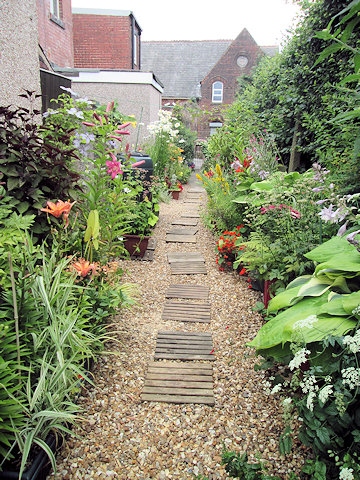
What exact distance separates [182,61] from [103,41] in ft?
46.2

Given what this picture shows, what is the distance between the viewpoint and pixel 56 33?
8625mm

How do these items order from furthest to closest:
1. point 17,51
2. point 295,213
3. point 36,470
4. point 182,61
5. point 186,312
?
point 182,61, point 17,51, point 186,312, point 295,213, point 36,470

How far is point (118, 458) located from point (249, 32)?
26.1 m

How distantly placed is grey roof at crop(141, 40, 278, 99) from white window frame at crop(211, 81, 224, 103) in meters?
1.02

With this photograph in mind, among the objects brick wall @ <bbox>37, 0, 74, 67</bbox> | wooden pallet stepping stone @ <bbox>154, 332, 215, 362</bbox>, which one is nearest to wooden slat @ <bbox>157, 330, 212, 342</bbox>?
wooden pallet stepping stone @ <bbox>154, 332, 215, 362</bbox>

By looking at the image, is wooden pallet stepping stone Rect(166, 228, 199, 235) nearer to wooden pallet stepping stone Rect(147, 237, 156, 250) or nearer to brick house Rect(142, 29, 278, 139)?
wooden pallet stepping stone Rect(147, 237, 156, 250)

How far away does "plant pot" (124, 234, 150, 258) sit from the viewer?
4.84 meters

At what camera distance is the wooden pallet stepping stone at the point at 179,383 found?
2332 millimetres

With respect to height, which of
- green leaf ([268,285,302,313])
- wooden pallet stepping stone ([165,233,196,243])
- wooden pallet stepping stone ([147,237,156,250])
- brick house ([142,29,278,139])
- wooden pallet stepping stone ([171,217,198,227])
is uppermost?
brick house ([142,29,278,139])

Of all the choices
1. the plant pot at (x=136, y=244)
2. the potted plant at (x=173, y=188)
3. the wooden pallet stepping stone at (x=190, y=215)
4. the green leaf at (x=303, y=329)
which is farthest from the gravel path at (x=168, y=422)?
the potted plant at (x=173, y=188)

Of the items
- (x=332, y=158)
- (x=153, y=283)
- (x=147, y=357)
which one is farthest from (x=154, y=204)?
(x=147, y=357)

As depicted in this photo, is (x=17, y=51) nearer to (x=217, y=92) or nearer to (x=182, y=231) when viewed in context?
(x=182, y=231)

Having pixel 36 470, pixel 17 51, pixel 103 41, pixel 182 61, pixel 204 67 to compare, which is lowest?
pixel 36 470

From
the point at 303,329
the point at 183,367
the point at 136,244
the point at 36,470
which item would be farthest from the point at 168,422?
the point at 136,244
